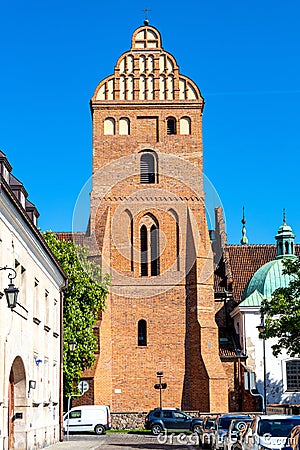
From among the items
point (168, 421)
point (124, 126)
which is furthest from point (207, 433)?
point (124, 126)

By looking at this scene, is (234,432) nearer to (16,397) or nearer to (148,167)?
(16,397)

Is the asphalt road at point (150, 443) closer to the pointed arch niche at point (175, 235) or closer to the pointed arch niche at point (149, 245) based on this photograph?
the pointed arch niche at point (149, 245)

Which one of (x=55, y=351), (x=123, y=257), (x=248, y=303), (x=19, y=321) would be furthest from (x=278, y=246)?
(x=19, y=321)

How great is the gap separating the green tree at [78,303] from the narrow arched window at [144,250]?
3.44m

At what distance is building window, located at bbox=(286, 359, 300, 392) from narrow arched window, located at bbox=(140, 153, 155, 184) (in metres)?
14.7

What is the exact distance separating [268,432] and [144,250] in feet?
100.0

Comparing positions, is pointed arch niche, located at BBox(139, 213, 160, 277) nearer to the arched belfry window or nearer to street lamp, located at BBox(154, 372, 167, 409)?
the arched belfry window

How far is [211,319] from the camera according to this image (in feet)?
154

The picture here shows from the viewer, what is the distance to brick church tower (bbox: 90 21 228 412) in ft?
153

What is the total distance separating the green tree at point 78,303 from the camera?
41.3m

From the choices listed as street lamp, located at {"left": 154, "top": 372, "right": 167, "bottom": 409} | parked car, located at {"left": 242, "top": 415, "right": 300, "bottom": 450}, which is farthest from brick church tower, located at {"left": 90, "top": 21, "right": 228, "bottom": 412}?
parked car, located at {"left": 242, "top": 415, "right": 300, "bottom": 450}

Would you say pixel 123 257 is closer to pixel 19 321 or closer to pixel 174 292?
pixel 174 292

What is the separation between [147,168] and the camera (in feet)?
162

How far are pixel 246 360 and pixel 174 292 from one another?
6.91 meters
